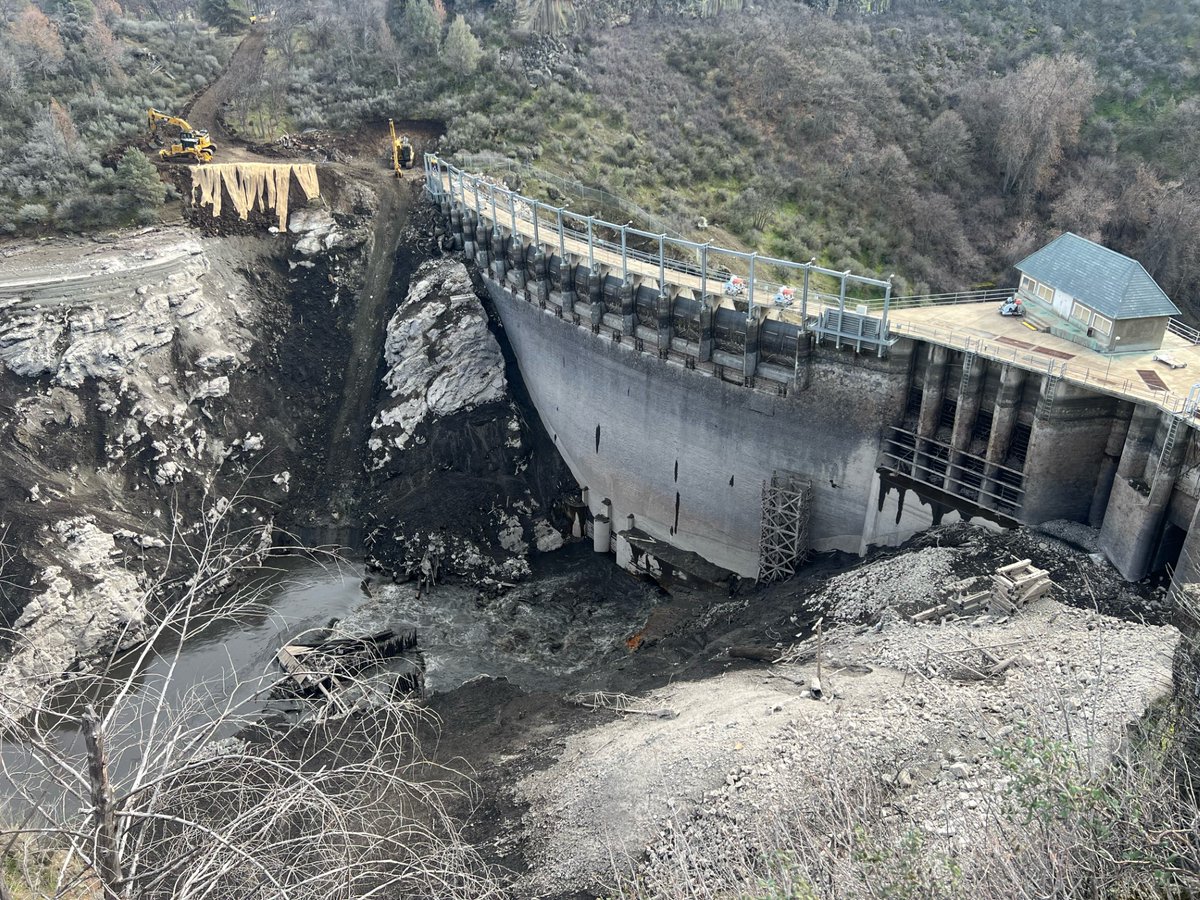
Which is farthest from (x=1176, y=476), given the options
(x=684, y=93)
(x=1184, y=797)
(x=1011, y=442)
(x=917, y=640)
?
(x=684, y=93)

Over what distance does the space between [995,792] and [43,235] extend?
1933 inches

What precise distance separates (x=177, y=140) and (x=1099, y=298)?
48656 mm

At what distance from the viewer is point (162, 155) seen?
49.3 meters

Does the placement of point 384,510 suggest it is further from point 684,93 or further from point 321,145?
point 684,93

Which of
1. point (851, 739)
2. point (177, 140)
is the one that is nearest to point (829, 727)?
point (851, 739)

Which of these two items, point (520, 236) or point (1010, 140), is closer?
point (520, 236)

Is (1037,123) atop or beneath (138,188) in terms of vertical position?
atop

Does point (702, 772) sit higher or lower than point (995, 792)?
lower

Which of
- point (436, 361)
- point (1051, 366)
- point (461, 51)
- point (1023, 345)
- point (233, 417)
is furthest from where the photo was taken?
point (461, 51)

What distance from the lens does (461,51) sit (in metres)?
60.2

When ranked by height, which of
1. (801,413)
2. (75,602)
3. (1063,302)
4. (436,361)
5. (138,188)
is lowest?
(75,602)

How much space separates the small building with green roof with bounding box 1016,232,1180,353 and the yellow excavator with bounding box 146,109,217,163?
4386 cm

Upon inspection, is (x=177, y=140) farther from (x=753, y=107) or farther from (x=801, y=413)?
(x=801, y=413)

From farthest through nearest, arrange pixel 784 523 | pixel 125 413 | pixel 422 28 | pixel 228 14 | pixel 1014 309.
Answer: pixel 228 14
pixel 422 28
pixel 125 413
pixel 784 523
pixel 1014 309
